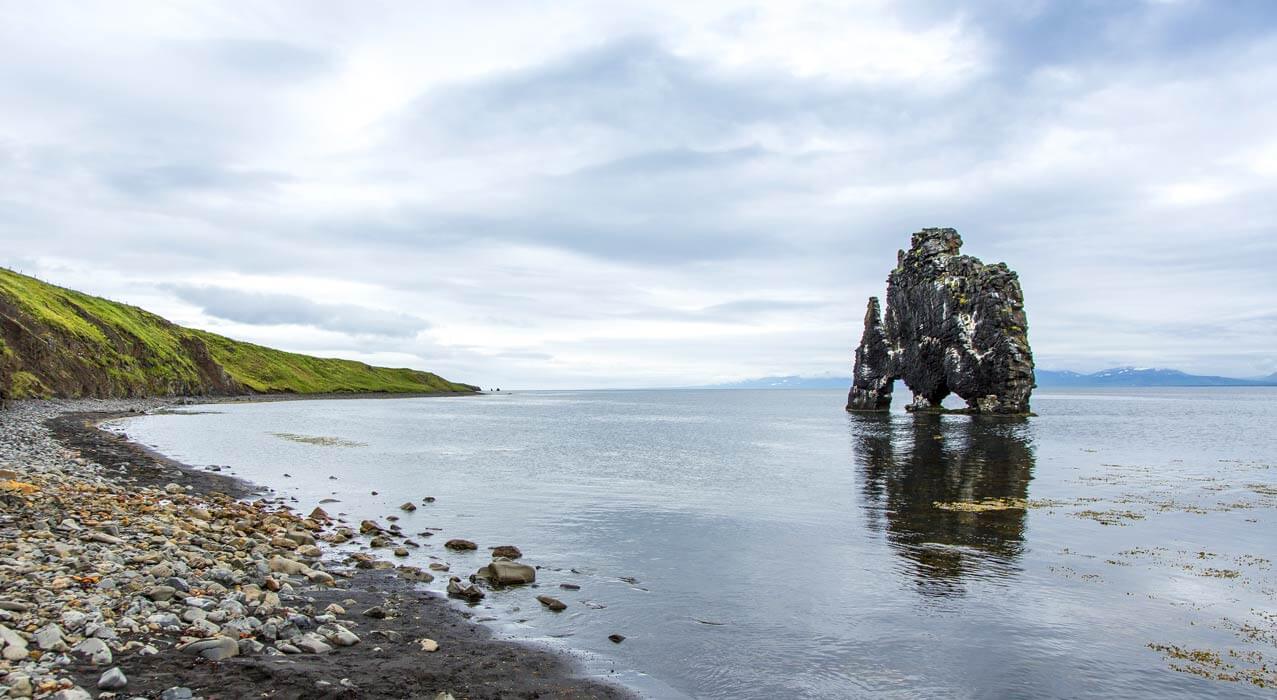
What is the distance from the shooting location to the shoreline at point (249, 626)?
1239 cm

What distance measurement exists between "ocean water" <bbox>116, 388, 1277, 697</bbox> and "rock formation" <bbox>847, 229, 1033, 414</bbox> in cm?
7908

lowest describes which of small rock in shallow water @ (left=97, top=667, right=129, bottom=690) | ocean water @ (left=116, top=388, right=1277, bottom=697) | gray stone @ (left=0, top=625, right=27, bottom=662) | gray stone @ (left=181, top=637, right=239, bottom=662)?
ocean water @ (left=116, top=388, right=1277, bottom=697)

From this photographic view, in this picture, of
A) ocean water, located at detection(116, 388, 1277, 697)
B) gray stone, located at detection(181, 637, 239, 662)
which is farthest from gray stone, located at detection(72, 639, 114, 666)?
ocean water, located at detection(116, 388, 1277, 697)

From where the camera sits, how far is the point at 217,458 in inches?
2351

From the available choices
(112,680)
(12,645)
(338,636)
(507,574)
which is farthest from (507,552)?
(12,645)

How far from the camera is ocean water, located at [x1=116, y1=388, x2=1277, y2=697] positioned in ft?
54.4

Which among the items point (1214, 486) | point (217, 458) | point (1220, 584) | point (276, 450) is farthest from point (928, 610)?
point (276, 450)

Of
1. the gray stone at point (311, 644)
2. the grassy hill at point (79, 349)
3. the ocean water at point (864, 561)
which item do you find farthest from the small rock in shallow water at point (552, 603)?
the grassy hill at point (79, 349)

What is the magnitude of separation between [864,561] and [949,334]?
459ft

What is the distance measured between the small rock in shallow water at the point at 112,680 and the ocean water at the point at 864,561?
27.0 feet

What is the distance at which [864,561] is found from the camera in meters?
26.7

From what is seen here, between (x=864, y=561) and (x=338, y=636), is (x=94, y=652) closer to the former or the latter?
(x=338, y=636)

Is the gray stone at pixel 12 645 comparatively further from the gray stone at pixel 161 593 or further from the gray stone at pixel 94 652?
the gray stone at pixel 161 593

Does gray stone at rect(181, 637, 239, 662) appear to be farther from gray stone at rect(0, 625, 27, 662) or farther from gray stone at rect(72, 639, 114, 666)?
gray stone at rect(0, 625, 27, 662)
